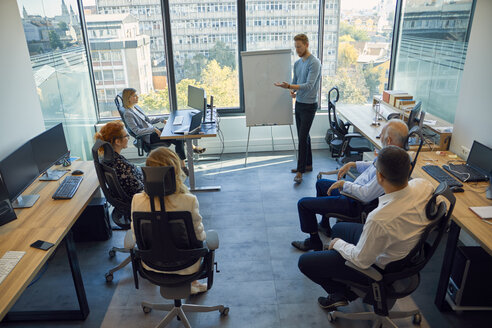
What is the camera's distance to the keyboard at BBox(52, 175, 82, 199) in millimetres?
3141

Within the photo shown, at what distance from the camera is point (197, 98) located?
5242 mm

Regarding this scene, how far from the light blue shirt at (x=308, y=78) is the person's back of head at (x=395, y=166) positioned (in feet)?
9.16

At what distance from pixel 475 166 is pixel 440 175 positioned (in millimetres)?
327

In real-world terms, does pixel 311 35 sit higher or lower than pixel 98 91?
higher

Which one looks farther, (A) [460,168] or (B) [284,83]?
(B) [284,83]

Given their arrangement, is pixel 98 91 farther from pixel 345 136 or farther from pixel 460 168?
pixel 460 168

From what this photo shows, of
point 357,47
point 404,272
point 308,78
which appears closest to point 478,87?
point 308,78

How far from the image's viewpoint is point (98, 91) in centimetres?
604

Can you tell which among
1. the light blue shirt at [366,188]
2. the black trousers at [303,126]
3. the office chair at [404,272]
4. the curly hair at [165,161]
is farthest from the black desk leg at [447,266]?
the black trousers at [303,126]

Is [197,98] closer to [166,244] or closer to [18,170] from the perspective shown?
[18,170]

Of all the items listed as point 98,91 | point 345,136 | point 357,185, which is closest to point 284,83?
point 345,136

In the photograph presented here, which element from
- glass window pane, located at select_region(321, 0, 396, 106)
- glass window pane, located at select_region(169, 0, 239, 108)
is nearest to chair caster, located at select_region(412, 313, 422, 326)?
glass window pane, located at select_region(321, 0, 396, 106)

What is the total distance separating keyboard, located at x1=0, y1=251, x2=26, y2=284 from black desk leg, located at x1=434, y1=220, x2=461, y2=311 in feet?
9.40

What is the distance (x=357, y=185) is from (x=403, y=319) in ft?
3.39
